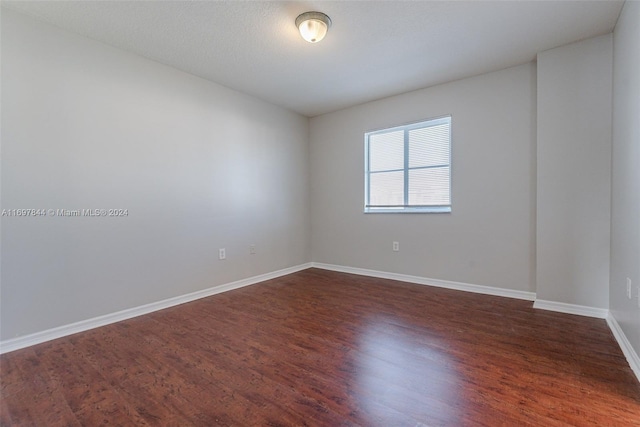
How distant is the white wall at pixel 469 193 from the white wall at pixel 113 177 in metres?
1.48

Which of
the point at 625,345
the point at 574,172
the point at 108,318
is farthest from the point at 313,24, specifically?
the point at 625,345

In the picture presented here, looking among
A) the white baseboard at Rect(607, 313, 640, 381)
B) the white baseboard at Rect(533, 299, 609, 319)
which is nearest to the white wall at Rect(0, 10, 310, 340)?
the white baseboard at Rect(533, 299, 609, 319)

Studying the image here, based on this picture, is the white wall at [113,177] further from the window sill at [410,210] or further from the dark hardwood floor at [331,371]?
the window sill at [410,210]

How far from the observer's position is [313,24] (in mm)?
2256

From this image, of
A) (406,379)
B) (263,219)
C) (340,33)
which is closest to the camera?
(406,379)

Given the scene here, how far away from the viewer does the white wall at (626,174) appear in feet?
5.92

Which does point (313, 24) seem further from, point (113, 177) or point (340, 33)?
point (113, 177)

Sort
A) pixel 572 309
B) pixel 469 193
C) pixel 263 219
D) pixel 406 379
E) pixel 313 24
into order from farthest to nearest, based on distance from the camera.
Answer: pixel 263 219, pixel 469 193, pixel 572 309, pixel 313 24, pixel 406 379

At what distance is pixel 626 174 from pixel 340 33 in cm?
242

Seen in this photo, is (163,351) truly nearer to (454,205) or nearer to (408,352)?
(408,352)

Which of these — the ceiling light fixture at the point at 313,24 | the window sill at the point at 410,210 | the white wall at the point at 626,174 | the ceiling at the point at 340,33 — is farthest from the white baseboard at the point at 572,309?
the ceiling light fixture at the point at 313,24

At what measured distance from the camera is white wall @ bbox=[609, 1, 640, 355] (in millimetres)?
1805

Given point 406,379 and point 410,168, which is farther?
point 410,168

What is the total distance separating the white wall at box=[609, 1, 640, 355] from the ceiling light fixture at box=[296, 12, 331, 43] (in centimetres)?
203
